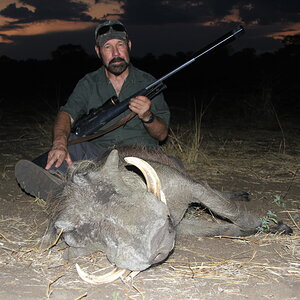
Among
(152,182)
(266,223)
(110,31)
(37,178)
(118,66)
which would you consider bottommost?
(266,223)

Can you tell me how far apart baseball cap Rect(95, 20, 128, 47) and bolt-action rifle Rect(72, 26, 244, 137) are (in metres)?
0.54

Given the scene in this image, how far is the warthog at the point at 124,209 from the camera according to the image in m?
2.16

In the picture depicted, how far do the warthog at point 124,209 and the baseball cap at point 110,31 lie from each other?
1.59m

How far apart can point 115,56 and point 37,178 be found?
1.35 metres

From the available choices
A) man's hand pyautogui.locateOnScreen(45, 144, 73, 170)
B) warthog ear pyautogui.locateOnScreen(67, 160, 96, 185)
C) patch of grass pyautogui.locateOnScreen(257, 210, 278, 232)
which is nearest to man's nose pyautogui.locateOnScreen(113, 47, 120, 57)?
man's hand pyautogui.locateOnScreen(45, 144, 73, 170)

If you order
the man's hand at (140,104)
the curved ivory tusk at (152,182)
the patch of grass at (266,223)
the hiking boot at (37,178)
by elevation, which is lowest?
the patch of grass at (266,223)

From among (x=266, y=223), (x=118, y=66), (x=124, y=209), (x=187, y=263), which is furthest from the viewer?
(x=118, y=66)

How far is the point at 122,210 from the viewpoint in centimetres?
227

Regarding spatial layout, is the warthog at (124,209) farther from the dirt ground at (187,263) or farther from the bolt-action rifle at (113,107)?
the bolt-action rifle at (113,107)

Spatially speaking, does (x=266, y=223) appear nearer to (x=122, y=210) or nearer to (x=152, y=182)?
(x=152, y=182)

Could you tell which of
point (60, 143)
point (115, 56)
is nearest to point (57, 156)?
point (60, 143)

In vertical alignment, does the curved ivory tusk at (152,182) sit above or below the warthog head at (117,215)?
above

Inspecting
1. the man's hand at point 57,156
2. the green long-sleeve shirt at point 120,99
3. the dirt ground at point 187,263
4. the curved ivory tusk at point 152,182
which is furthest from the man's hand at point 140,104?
the curved ivory tusk at point 152,182

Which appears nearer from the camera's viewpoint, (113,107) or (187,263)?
(187,263)
